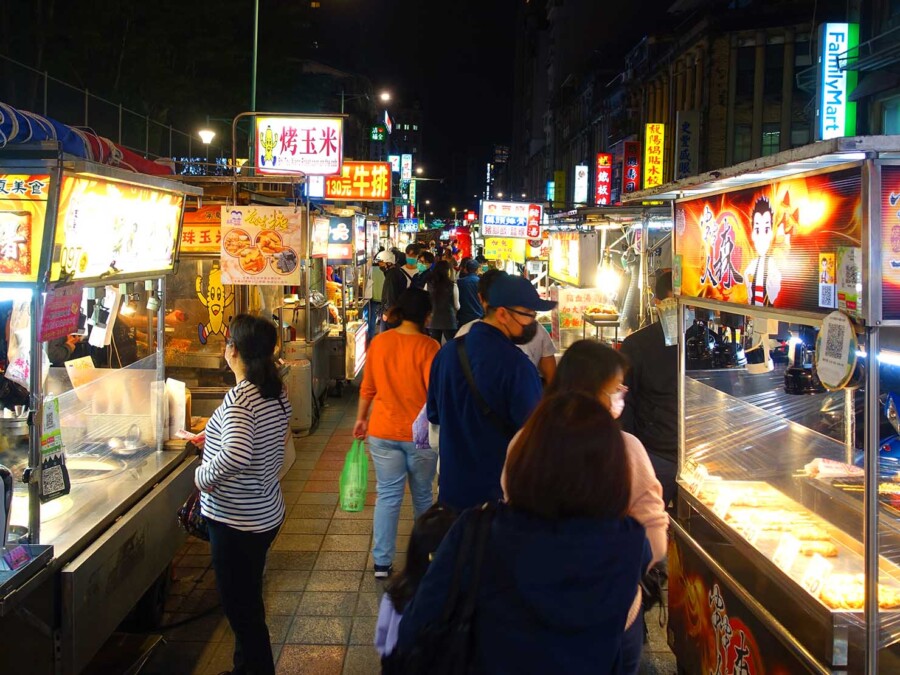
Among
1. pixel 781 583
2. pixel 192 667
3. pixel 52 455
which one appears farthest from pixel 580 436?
pixel 192 667

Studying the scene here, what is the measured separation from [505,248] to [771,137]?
15414 mm

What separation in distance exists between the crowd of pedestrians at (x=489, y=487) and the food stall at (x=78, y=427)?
0.66 meters

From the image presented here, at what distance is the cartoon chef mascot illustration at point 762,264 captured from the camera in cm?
308

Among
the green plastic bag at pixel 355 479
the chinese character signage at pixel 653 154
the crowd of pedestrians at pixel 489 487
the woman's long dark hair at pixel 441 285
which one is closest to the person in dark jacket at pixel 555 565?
the crowd of pedestrians at pixel 489 487

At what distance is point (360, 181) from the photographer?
65.4 feet

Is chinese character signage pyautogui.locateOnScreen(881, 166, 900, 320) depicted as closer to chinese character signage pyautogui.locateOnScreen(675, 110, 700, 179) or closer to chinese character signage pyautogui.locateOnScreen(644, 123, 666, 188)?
chinese character signage pyautogui.locateOnScreen(644, 123, 666, 188)

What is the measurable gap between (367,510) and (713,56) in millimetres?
26227

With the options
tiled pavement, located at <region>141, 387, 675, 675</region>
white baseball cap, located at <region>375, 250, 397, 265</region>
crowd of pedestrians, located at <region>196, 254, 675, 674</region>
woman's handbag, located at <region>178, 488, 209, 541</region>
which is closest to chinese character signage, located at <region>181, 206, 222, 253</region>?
tiled pavement, located at <region>141, 387, 675, 675</region>

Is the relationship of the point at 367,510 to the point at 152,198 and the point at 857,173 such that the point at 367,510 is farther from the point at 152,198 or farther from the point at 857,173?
the point at 857,173

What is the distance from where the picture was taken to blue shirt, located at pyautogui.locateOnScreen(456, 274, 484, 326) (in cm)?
1173

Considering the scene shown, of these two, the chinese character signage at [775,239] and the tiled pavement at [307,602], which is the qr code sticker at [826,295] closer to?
the chinese character signage at [775,239]

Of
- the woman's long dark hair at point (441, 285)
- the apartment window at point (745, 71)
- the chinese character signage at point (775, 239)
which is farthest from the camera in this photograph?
the apartment window at point (745, 71)

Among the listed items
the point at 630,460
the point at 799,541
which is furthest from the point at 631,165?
the point at 630,460

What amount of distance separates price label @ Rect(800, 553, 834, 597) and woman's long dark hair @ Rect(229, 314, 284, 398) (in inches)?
101
